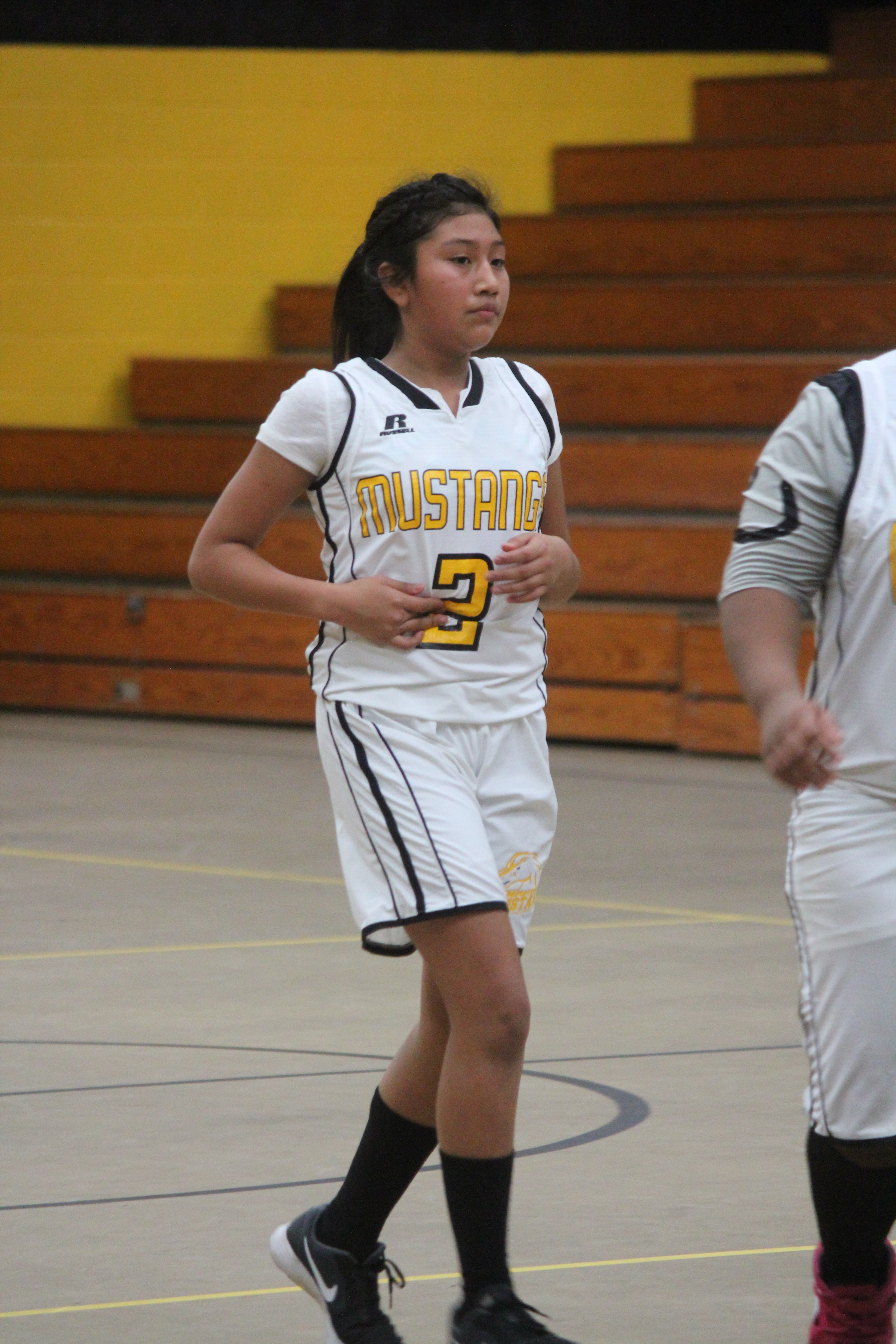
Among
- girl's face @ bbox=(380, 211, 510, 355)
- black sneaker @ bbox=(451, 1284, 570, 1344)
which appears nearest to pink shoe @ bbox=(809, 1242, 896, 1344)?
black sneaker @ bbox=(451, 1284, 570, 1344)

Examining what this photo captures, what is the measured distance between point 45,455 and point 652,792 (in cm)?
456

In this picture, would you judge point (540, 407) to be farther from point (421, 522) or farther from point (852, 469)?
point (852, 469)

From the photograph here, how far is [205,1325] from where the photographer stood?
109 inches

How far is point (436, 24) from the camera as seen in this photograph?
39.8ft

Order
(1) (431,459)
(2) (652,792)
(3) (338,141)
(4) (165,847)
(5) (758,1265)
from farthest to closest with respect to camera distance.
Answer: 1. (3) (338,141)
2. (2) (652,792)
3. (4) (165,847)
4. (5) (758,1265)
5. (1) (431,459)

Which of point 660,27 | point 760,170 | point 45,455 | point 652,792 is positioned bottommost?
point 652,792

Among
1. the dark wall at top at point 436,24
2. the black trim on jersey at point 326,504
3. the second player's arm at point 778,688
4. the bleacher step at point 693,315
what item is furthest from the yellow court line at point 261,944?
the dark wall at top at point 436,24

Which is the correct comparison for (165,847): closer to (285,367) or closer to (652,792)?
(652,792)

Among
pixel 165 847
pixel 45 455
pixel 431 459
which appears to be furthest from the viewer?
pixel 45 455

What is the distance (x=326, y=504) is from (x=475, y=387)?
0.27 metres

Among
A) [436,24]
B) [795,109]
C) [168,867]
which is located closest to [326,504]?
[168,867]

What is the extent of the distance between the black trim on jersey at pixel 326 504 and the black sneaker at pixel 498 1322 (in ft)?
2.70

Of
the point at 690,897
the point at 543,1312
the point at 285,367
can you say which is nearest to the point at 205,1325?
the point at 543,1312

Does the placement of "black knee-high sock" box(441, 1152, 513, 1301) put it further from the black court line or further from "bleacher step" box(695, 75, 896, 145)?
"bleacher step" box(695, 75, 896, 145)
